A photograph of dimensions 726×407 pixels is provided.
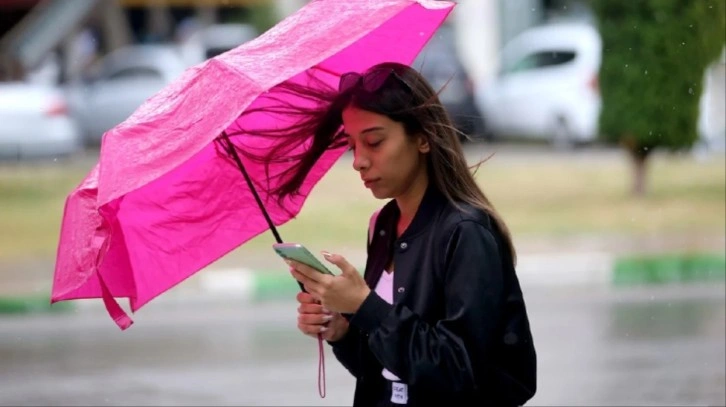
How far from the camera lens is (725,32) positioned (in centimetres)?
1362

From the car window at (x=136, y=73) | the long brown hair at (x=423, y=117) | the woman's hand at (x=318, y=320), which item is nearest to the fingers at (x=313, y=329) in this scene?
the woman's hand at (x=318, y=320)

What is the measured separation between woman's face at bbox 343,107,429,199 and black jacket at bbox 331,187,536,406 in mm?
80

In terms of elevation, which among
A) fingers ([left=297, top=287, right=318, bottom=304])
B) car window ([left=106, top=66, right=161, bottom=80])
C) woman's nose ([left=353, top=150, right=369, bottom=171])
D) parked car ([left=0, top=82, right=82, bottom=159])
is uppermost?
car window ([left=106, top=66, right=161, bottom=80])

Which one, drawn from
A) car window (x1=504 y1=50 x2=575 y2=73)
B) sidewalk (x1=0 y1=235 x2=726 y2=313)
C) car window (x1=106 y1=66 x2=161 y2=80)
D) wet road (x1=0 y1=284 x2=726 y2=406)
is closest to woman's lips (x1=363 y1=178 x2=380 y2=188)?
wet road (x1=0 y1=284 x2=726 y2=406)

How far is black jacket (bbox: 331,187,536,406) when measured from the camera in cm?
264

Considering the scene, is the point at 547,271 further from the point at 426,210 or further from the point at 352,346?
the point at 426,210

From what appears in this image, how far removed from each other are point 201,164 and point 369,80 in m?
0.54

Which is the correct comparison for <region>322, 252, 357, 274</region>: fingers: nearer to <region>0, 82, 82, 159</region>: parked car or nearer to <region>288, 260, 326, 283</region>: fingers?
<region>288, 260, 326, 283</region>: fingers

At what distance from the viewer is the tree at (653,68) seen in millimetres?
13586

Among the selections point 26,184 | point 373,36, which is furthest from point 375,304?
point 26,184

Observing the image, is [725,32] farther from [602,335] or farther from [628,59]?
[602,335]

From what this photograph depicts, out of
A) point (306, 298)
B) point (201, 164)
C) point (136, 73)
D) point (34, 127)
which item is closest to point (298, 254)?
point (306, 298)

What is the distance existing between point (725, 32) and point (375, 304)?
1166cm

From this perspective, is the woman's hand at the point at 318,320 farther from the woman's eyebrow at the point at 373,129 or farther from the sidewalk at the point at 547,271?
the sidewalk at the point at 547,271
